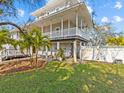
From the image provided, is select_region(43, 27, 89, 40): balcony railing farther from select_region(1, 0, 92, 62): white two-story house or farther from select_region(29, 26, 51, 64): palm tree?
select_region(29, 26, 51, 64): palm tree

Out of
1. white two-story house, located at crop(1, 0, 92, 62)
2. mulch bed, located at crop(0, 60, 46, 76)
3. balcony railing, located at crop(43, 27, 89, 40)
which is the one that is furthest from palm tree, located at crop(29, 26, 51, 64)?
balcony railing, located at crop(43, 27, 89, 40)

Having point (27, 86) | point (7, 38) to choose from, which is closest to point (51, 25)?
point (7, 38)

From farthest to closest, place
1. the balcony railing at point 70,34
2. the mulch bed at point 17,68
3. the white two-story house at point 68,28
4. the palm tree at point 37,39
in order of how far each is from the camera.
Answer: the white two-story house at point 68,28
the balcony railing at point 70,34
the palm tree at point 37,39
the mulch bed at point 17,68

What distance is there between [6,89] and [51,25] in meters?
19.4

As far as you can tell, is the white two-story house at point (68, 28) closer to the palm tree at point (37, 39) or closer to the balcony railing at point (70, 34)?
the balcony railing at point (70, 34)

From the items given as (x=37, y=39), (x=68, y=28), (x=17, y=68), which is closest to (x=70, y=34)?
(x=68, y=28)

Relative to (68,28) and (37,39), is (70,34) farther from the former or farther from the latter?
(37,39)

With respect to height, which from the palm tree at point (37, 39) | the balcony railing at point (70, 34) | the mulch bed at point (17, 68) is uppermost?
the balcony railing at point (70, 34)

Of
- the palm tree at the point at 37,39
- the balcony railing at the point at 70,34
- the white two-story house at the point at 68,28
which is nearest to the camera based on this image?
the palm tree at the point at 37,39

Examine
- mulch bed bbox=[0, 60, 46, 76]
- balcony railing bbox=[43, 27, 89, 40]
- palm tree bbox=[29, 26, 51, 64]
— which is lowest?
mulch bed bbox=[0, 60, 46, 76]

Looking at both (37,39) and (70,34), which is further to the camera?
(70,34)

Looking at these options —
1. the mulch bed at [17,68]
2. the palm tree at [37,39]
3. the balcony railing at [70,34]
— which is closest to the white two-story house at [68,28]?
the balcony railing at [70,34]

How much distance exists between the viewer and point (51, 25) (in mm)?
26312

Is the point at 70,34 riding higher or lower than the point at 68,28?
lower
